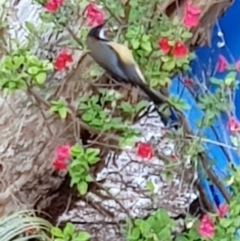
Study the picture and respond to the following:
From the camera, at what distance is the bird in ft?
6.33

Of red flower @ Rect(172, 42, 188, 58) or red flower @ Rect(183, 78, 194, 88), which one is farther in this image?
red flower @ Rect(183, 78, 194, 88)

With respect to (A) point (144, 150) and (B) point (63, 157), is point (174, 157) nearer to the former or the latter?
(A) point (144, 150)

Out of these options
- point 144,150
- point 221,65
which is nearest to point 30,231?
point 144,150

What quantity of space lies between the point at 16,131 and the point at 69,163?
0.39 metres

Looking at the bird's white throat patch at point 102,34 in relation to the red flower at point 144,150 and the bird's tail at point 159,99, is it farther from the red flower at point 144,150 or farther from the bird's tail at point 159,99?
the red flower at point 144,150

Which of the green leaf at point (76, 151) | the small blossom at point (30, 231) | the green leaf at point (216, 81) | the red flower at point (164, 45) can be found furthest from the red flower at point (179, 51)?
the small blossom at point (30, 231)

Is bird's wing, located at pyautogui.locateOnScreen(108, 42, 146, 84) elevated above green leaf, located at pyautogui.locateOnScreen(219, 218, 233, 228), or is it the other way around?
bird's wing, located at pyautogui.locateOnScreen(108, 42, 146, 84)

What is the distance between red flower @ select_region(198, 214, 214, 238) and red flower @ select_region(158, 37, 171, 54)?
44 cm

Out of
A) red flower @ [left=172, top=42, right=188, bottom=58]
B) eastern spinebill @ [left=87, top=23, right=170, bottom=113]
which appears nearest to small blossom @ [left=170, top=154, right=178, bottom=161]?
eastern spinebill @ [left=87, top=23, right=170, bottom=113]

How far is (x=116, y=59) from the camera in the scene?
6.36 ft

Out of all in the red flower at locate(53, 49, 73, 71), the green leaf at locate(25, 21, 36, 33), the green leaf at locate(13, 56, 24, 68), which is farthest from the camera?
the green leaf at locate(25, 21, 36, 33)

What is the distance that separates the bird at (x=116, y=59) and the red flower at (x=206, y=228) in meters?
0.32

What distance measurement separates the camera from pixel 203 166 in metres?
2.08

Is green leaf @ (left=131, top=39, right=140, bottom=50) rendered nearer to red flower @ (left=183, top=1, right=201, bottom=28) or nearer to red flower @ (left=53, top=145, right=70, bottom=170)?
red flower @ (left=183, top=1, right=201, bottom=28)
